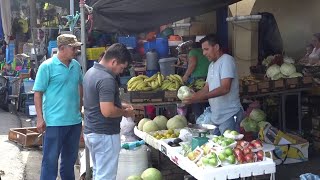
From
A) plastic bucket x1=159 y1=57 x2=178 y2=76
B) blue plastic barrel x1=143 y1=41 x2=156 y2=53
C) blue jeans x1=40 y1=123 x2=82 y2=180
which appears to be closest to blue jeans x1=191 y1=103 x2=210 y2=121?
blue jeans x1=40 y1=123 x2=82 y2=180

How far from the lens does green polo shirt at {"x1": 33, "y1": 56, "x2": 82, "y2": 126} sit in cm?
534

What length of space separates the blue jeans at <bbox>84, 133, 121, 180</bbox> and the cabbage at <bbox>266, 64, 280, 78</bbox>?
3.87 meters

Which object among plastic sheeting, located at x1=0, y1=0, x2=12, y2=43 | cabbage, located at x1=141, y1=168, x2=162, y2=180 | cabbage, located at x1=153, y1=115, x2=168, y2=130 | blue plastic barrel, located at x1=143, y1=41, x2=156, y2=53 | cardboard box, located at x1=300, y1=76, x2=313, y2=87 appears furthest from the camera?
plastic sheeting, located at x1=0, y1=0, x2=12, y2=43

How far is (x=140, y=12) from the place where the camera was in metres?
6.09

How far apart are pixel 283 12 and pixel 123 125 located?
5.82m

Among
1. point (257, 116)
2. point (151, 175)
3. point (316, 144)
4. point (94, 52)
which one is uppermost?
point (94, 52)

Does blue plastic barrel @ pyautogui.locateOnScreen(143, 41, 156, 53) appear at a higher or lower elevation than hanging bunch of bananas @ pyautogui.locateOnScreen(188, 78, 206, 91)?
higher

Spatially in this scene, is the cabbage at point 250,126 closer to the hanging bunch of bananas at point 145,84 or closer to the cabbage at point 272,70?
the cabbage at point 272,70

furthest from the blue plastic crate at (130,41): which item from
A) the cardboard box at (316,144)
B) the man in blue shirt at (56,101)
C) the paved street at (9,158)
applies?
the man in blue shirt at (56,101)

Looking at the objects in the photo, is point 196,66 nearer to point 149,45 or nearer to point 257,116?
point 257,116

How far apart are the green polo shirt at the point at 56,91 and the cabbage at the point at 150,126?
1017 millimetres

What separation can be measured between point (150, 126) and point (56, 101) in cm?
134

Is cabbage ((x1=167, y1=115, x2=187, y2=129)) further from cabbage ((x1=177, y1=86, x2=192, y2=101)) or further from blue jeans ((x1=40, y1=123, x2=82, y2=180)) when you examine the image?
blue jeans ((x1=40, y1=123, x2=82, y2=180))

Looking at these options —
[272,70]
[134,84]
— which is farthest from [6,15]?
[272,70]
